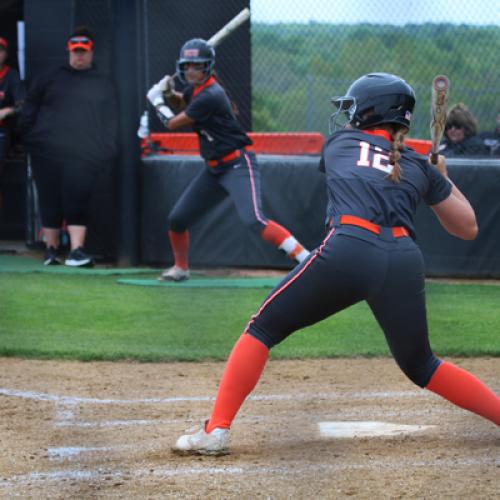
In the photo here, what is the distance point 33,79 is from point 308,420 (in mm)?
6321

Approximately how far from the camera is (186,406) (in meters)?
4.30

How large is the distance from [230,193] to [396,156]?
13.0 feet

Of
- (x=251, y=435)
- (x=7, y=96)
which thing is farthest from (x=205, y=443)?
(x=7, y=96)

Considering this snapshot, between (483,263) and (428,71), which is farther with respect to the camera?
(428,71)

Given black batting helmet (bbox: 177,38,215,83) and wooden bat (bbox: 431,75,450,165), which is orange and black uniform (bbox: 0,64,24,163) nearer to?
black batting helmet (bbox: 177,38,215,83)

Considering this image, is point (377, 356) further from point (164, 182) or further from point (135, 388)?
point (164, 182)

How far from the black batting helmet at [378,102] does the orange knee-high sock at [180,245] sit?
4.31m

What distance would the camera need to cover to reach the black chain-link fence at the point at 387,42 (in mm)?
9250

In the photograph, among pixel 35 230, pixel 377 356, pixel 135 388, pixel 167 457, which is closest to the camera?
→ pixel 167 457

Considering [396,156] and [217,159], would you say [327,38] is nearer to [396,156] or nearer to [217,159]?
[217,159]

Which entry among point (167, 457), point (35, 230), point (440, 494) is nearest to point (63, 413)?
point (167, 457)

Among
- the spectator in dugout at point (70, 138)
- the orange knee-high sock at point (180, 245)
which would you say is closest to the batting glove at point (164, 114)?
the orange knee-high sock at point (180, 245)

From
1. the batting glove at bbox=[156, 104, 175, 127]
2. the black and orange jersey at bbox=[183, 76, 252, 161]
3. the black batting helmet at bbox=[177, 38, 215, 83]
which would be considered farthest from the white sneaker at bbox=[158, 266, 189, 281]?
the black batting helmet at bbox=[177, 38, 215, 83]

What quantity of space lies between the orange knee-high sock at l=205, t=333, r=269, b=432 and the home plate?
0.52 m
